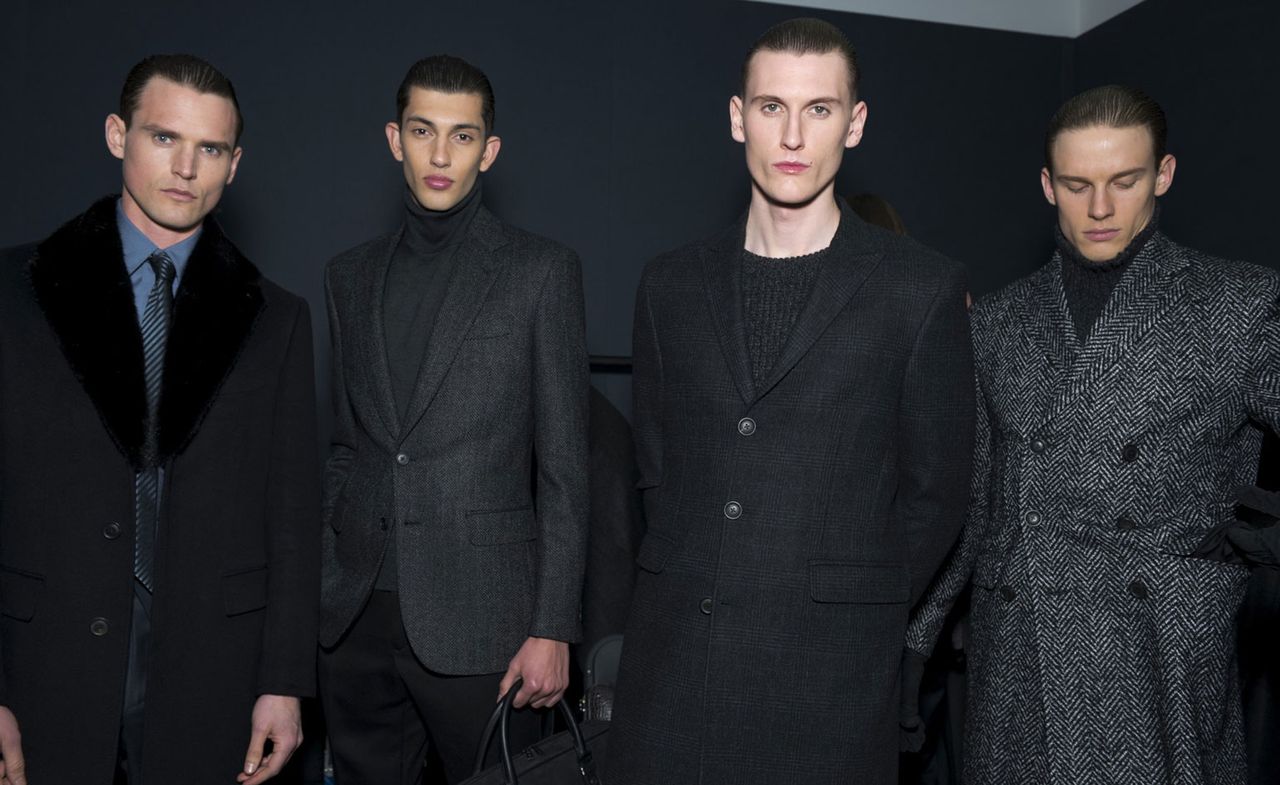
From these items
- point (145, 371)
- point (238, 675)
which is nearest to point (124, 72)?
point (145, 371)

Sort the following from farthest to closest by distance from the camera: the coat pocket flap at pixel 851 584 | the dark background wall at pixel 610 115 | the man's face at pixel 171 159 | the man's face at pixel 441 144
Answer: the dark background wall at pixel 610 115
the man's face at pixel 441 144
the man's face at pixel 171 159
the coat pocket flap at pixel 851 584

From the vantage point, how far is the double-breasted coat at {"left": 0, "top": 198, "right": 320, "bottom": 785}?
1847mm

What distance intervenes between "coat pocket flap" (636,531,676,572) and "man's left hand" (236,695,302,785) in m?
0.69

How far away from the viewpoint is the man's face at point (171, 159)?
6.77 feet

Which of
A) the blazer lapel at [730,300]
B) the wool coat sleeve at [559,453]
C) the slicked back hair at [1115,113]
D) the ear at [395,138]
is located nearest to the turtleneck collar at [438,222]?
the ear at [395,138]

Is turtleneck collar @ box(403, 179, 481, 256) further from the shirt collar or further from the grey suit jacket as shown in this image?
the shirt collar

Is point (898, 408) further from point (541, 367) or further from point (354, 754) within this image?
point (354, 754)

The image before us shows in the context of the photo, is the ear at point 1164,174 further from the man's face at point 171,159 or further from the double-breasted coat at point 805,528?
the man's face at point 171,159

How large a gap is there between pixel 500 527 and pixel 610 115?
212 cm

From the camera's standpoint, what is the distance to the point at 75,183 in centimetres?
346

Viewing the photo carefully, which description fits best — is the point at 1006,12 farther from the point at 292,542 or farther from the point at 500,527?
the point at 292,542

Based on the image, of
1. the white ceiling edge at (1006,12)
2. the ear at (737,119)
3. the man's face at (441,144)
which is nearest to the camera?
the ear at (737,119)

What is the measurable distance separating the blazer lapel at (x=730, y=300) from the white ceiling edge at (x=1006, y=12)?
2.53 meters

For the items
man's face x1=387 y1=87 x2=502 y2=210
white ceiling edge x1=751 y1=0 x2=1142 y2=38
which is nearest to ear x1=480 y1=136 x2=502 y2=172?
→ man's face x1=387 y1=87 x2=502 y2=210
